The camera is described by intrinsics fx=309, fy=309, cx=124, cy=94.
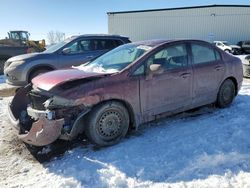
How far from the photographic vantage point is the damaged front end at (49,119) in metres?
4.20

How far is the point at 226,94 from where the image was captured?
21.3 feet

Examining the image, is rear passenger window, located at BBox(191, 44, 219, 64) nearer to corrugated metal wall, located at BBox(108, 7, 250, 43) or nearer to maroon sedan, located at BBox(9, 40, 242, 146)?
maroon sedan, located at BBox(9, 40, 242, 146)

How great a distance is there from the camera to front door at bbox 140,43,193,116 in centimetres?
504

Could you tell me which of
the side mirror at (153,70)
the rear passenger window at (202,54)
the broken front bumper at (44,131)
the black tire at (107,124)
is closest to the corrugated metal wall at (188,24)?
the rear passenger window at (202,54)

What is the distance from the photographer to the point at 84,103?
4434mm

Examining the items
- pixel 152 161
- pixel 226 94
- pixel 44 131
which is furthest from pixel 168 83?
pixel 44 131

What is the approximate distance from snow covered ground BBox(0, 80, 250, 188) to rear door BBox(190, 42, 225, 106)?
650 mm

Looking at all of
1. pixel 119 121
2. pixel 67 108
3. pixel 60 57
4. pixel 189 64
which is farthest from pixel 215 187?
pixel 60 57

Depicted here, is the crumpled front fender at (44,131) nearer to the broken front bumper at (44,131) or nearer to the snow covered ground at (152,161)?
the broken front bumper at (44,131)

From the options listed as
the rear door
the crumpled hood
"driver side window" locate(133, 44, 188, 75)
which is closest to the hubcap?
the crumpled hood

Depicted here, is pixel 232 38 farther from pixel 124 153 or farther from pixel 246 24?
pixel 124 153

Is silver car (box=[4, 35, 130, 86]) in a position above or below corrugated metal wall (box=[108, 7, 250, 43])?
below

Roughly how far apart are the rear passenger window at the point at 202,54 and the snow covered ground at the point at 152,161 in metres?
1.23

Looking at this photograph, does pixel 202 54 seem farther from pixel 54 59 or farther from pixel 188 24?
pixel 188 24
